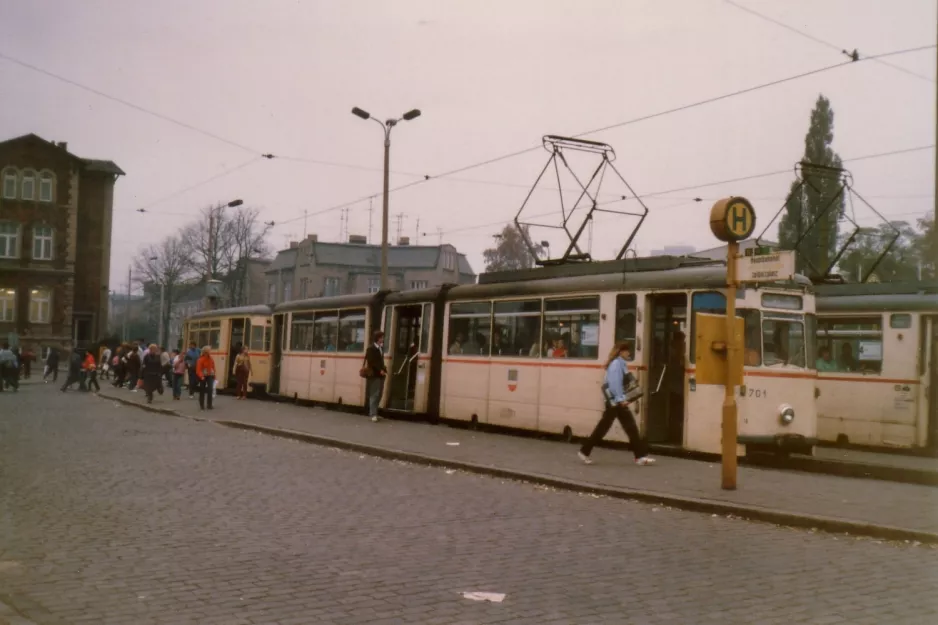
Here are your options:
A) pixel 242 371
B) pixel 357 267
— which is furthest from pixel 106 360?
pixel 357 267

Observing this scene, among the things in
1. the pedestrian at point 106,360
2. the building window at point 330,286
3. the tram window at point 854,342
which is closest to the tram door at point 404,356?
the tram window at point 854,342

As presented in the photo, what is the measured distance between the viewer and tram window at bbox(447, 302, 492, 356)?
20016mm

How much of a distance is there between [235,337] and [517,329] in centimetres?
1863

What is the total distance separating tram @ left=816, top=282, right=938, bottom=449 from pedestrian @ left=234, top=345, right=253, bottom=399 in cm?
1813

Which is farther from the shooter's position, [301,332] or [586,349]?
[301,332]

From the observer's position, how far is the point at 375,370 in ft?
70.9

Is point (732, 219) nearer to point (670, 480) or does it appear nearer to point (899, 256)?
point (670, 480)

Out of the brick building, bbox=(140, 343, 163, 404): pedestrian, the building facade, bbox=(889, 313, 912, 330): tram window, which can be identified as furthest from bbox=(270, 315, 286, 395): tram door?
the building facade

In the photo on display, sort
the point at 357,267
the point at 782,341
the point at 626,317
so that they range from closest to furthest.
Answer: the point at 782,341, the point at 626,317, the point at 357,267

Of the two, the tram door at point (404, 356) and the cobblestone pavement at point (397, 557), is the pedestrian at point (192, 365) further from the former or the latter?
the cobblestone pavement at point (397, 557)

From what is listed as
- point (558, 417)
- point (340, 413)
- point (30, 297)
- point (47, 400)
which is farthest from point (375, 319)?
point (30, 297)

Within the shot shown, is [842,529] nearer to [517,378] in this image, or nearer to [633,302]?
[633,302]

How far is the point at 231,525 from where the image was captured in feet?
29.8

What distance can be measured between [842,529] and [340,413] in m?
17.3
